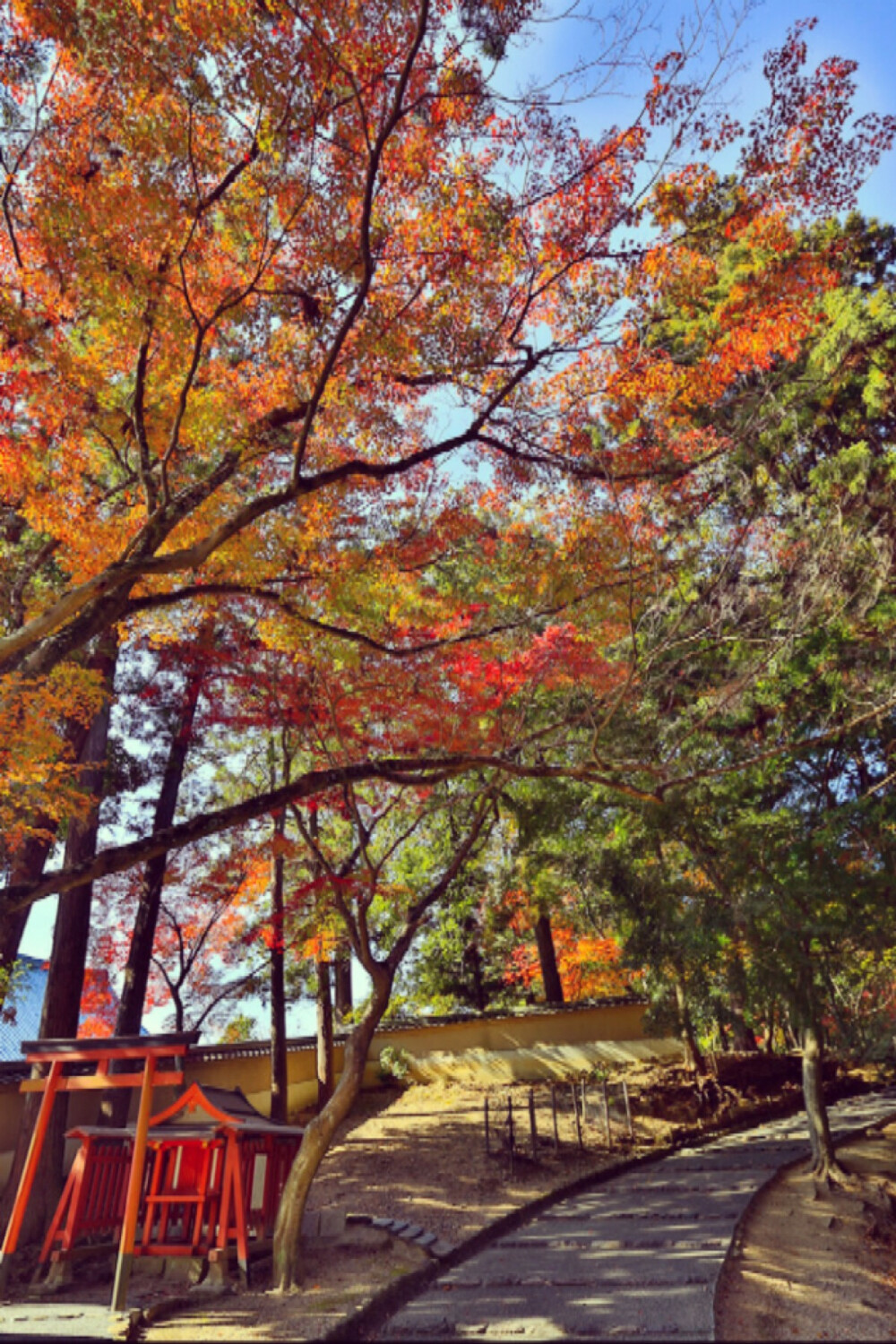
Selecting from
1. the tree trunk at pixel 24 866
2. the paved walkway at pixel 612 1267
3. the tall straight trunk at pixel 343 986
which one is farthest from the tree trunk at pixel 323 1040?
the tree trunk at pixel 24 866

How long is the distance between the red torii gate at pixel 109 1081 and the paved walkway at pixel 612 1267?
2531 millimetres

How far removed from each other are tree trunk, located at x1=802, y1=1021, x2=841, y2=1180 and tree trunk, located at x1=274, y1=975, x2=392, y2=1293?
5938mm

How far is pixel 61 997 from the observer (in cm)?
1048

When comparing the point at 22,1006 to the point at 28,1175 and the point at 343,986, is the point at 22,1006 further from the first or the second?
the point at 28,1175

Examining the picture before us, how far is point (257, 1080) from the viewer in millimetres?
16047

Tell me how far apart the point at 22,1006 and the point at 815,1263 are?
1843 centimetres

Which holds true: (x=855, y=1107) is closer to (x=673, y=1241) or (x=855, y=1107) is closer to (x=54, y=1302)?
(x=673, y=1241)

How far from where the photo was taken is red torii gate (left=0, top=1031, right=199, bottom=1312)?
747 centimetres

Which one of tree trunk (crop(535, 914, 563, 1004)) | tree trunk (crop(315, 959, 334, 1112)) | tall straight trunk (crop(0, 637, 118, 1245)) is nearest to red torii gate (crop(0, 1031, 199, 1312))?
tall straight trunk (crop(0, 637, 118, 1245))

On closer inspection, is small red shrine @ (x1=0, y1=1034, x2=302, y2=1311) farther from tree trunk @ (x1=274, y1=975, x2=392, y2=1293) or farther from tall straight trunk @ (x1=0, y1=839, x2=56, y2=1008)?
tall straight trunk @ (x1=0, y1=839, x2=56, y2=1008)

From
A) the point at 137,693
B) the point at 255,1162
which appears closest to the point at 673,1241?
the point at 255,1162

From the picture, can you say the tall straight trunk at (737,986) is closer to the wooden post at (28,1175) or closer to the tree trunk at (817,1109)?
the tree trunk at (817,1109)

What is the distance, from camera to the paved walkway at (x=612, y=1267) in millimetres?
6391

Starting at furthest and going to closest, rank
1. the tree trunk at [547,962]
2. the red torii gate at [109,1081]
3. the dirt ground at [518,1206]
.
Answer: the tree trunk at [547,962], the red torii gate at [109,1081], the dirt ground at [518,1206]
